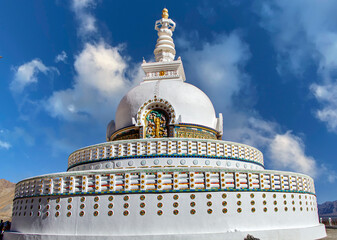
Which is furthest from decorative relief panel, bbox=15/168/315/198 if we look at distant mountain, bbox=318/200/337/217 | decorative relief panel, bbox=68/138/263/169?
distant mountain, bbox=318/200/337/217

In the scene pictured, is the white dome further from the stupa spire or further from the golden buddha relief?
the stupa spire

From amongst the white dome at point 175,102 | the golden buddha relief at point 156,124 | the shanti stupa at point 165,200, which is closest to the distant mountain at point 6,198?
the white dome at point 175,102

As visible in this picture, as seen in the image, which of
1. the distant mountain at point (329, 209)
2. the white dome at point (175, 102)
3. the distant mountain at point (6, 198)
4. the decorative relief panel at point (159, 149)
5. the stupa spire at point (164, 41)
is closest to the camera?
the decorative relief panel at point (159, 149)

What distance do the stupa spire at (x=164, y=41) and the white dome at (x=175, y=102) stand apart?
3477 millimetres

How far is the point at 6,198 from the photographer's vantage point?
4091 centimetres

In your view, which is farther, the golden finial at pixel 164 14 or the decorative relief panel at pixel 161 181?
the golden finial at pixel 164 14

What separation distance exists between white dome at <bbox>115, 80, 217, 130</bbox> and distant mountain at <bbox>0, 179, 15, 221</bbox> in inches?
952

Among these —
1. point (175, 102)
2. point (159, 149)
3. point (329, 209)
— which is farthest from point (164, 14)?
point (329, 209)

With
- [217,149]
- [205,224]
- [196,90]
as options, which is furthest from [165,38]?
[205,224]

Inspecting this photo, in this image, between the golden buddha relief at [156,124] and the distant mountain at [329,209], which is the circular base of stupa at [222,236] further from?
the distant mountain at [329,209]

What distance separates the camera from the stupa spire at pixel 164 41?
61.9 feet

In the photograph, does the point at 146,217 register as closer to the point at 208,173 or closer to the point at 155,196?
the point at 155,196

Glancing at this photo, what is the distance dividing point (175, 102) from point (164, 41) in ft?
20.2

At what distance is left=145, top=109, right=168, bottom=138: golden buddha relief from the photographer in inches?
546
